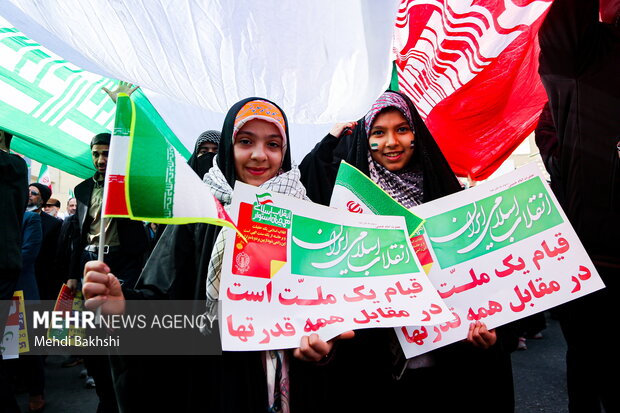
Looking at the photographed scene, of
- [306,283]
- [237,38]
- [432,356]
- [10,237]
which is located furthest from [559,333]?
[10,237]

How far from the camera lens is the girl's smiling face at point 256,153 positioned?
1457mm

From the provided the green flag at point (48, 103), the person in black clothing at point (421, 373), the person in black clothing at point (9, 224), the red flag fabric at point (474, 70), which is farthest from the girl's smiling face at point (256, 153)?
the person in black clothing at point (9, 224)

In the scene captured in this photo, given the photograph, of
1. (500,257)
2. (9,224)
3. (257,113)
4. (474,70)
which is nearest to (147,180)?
(257,113)

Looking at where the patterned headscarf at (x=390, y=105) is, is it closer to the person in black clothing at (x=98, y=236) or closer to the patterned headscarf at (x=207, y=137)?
the patterned headscarf at (x=207, y=137)

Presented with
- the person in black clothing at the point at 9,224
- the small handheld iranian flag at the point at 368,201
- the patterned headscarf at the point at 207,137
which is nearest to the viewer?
the small handheld iranian flag at the point at 368,201

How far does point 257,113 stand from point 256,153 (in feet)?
0.50

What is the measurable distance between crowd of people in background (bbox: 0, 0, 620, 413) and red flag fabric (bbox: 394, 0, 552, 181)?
211mm

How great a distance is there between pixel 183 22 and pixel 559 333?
577cm

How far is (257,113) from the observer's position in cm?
146

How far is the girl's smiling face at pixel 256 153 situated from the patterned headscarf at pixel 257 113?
22 mm

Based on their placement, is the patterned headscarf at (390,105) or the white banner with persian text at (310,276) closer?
the white banner with persian text at (310,276)

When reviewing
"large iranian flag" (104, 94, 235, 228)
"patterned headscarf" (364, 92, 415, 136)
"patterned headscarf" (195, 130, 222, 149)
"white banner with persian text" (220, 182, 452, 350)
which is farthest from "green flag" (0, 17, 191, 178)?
"patterned headscarf" (364, 92, 415, 136)

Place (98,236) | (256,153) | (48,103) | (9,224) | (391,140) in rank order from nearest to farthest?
1. (256,153)
2. (391,140)
3. (48,103)
4. (9,224)
5. (98,236)

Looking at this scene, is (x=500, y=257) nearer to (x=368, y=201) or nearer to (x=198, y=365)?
(x=368, y=201)
